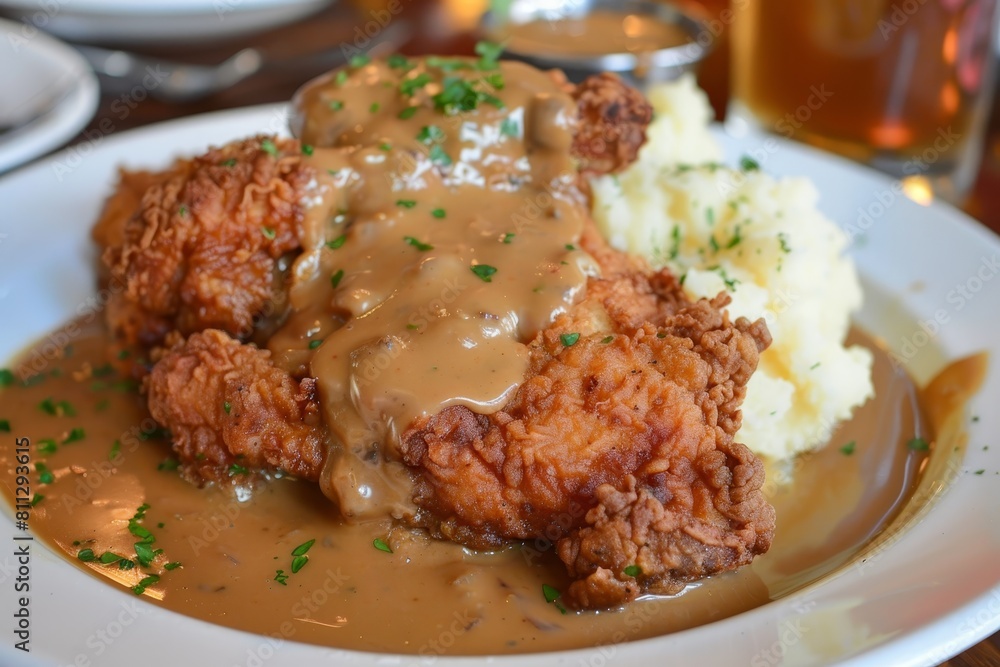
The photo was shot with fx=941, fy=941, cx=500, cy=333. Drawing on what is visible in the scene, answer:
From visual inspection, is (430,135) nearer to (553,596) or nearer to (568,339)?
(568,339)

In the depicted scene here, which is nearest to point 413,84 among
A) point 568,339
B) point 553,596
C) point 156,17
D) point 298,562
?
point 568,339

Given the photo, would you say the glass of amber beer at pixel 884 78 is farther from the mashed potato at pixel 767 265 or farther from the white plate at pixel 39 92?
the white plate at pixel 39 92

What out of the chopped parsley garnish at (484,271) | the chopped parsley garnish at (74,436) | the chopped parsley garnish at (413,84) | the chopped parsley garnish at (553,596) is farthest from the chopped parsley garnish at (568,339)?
the chopped parsley garnish at (74,436)

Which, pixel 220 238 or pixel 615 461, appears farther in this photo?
pixel 220 238

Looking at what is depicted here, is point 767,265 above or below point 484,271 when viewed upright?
below

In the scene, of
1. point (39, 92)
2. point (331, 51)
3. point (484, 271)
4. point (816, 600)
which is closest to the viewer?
point (816, 600)

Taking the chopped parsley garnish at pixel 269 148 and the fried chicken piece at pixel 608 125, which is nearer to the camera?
the chopped parsley garnish at pixel 269 148

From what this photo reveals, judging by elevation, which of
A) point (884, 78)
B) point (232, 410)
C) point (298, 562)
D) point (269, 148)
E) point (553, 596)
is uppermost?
point (269, 148)
